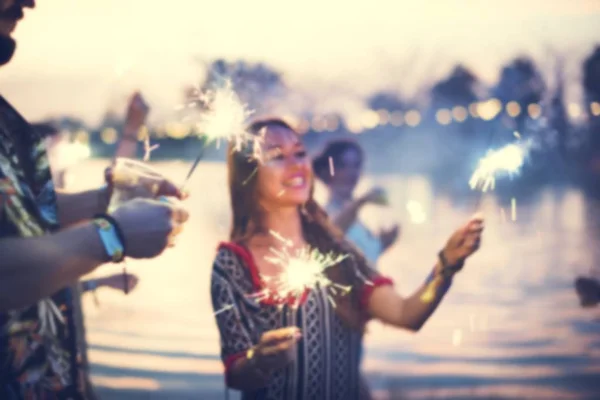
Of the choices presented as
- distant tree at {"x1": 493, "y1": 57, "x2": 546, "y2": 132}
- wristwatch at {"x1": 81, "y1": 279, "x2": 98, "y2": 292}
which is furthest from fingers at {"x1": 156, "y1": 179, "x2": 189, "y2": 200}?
distant tree at {"x1": 493, "y1": 57, "x2": 546, "y2": 132}

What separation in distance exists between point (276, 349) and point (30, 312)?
624 mm

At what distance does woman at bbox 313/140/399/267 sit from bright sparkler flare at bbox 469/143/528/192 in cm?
29

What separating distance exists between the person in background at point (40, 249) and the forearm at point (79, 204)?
22 centimetres

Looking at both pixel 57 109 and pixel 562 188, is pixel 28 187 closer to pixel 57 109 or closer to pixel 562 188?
pixel 57 109

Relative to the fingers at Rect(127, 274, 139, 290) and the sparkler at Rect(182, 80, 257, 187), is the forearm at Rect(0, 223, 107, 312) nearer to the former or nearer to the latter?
the sparkler at Rect(182, 80, 257, 187)

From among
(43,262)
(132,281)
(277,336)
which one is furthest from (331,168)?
(43,262)

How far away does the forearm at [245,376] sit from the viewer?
1796mm

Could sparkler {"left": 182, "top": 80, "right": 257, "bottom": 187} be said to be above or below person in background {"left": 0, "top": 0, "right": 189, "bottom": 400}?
above

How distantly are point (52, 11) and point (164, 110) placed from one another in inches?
18.1

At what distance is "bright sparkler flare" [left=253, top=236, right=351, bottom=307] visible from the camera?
186cm

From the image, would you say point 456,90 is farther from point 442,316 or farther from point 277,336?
point 277,336

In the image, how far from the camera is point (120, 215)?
129 centimetres

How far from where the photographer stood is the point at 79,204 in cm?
165

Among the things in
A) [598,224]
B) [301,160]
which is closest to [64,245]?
[301,160]
